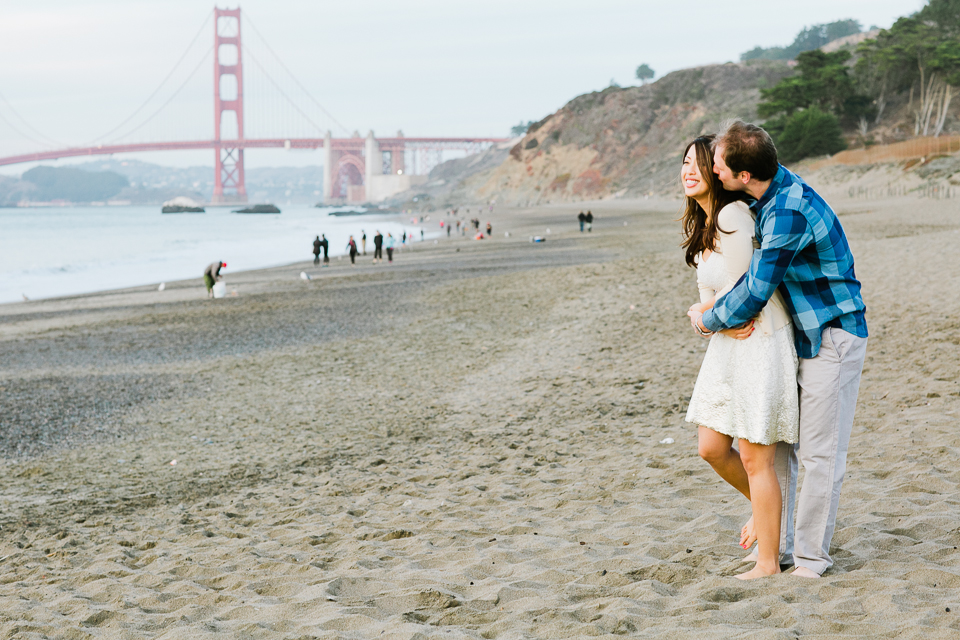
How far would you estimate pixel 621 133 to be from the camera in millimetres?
74688

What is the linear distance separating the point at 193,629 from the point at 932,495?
317 cm

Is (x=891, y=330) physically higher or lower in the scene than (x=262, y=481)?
higher

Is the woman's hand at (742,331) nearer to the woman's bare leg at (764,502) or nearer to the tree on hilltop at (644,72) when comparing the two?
the woman's bare leg at (764,502)

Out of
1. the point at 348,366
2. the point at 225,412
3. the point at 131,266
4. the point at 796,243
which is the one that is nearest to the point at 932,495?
the point at 796,243

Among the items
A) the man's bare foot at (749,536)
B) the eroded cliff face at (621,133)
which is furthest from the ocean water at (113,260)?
the eroded cliff face at (621,133)

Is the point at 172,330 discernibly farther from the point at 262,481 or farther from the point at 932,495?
the point at 932,495

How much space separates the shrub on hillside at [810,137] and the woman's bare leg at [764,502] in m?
43.4

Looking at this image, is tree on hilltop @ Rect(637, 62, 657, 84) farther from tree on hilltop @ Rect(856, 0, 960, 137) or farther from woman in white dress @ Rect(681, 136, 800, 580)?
woman in white dress @ Rect(681, 136, 800, 580)

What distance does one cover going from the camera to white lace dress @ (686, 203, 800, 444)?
8.49ft

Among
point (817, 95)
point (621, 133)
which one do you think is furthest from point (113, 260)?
point (621, 133)

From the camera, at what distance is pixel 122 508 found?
4.83 metres

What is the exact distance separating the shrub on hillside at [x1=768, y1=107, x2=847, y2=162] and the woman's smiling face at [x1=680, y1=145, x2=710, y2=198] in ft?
142

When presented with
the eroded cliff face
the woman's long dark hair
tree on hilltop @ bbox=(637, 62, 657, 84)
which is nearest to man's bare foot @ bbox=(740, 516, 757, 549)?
the woman's long dark hair

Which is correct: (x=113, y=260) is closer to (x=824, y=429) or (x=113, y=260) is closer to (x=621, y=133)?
(x=824, y=429)
